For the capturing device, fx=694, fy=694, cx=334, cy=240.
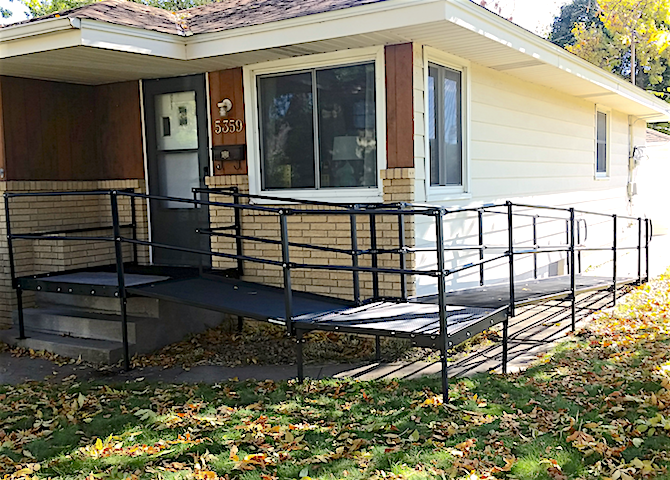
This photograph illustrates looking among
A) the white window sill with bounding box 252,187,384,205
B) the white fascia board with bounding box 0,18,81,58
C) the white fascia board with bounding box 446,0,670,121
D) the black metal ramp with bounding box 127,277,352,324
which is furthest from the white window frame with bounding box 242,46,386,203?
the white fascia board with bounding box 0,18,81,58

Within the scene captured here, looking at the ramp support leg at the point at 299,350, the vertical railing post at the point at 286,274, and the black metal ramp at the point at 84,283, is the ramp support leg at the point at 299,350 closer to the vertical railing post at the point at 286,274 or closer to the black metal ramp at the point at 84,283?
the vertical railing post at the point at 286,274

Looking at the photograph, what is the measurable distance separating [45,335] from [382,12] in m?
4.92

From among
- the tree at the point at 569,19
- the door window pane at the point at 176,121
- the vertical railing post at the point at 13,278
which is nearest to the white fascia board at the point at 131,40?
the door window pane at the point at 176,121

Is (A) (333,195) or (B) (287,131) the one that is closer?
(A) (333,195)

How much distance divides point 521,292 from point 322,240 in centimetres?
228

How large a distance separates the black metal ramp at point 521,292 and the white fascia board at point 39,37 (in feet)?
13.9

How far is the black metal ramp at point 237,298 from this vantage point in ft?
20.6

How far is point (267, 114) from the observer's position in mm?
8180

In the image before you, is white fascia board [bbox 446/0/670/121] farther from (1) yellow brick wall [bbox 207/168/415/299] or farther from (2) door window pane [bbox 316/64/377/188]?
(1) yellow brick wall [bbox 207/168/415/299]

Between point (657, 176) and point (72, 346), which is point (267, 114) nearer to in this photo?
point (72, 346)

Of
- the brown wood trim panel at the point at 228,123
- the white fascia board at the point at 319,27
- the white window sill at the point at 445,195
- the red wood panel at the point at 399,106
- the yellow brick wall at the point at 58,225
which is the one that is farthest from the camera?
the yellow brick wall at the point at 58,225

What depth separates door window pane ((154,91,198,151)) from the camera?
8773 millimetres

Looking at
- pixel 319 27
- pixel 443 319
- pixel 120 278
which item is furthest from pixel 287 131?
pixel 443 319

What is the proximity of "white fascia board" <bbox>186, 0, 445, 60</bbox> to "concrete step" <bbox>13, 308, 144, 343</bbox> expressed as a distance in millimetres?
2972
